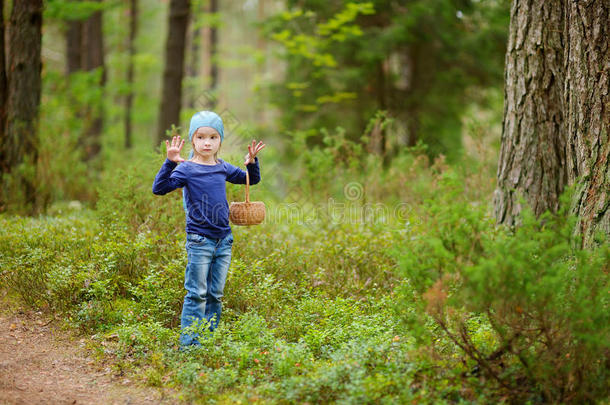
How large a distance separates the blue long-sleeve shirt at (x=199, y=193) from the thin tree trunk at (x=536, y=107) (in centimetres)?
328

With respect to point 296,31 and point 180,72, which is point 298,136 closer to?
point 180,72

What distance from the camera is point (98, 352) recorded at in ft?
14.1

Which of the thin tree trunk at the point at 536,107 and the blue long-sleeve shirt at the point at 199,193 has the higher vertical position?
the thin tree trunk at the point at 536,107

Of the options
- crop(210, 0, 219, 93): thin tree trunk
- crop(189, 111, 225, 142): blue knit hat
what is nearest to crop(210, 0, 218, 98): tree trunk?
crop(210, 0, 219, 93): thin tree trunk

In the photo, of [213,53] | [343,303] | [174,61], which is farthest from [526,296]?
[213,53]

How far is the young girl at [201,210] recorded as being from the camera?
4.23 m

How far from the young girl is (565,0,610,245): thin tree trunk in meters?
3.02

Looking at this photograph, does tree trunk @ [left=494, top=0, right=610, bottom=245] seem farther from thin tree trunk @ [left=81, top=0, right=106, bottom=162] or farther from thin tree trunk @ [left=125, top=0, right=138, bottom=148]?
thin tree trunk @ [left=125, top=0, right=138, bottom=148]

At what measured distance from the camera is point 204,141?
171 inches

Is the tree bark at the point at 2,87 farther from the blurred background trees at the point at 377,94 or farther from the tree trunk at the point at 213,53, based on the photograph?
the tree trunk at the point at 213,53

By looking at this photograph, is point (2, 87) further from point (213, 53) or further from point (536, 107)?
point (213, 53)

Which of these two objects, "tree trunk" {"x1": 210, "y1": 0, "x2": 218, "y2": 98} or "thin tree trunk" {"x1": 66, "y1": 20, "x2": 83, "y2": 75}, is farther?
"tree trunk" {"x1": 210, "y1": 0, "x2": 218, "y2": 98}

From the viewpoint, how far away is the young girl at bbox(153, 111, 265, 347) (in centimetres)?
423

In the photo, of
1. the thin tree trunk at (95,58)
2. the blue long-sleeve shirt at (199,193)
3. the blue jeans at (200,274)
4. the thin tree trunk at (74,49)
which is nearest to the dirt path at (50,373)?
the blue jeans at (200,274)
